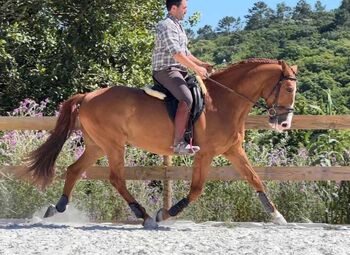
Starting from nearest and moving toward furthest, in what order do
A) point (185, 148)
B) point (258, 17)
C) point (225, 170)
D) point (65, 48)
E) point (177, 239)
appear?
point (177, 239)
point (185, 148)
point (225, 170)
point (65, 48)
point (258, 17)

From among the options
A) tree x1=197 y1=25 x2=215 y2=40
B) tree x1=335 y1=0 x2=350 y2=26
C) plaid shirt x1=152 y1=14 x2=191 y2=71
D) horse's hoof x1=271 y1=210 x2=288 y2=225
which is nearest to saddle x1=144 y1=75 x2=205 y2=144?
plaid shirt x1=152 y1=14 x2=191 y2=71

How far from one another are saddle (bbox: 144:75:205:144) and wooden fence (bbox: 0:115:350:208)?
1.09 metres

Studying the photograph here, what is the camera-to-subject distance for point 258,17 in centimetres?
7762

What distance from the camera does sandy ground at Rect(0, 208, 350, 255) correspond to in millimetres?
5922

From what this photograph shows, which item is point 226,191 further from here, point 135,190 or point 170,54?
point 170,54

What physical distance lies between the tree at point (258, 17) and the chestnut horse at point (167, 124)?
211ft

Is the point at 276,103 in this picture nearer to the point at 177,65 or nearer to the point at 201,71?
the point at 201,71


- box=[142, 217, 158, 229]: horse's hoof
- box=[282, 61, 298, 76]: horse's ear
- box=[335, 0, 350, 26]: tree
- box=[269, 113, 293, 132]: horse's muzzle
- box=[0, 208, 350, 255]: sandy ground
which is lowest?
box=[0, 208, 350, 255]: sandy ground

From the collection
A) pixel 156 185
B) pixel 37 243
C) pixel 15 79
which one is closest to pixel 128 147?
pixel 156 185

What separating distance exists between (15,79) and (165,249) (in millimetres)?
9655

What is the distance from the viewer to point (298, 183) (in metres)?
9.22

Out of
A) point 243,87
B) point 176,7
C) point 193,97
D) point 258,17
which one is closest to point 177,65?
point 193,97

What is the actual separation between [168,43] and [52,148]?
6.24 feet

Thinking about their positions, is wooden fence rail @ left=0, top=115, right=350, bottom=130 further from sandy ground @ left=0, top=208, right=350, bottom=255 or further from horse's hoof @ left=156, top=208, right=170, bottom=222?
horse's hoof @ left=156, top=208, right=170, bottom=222
